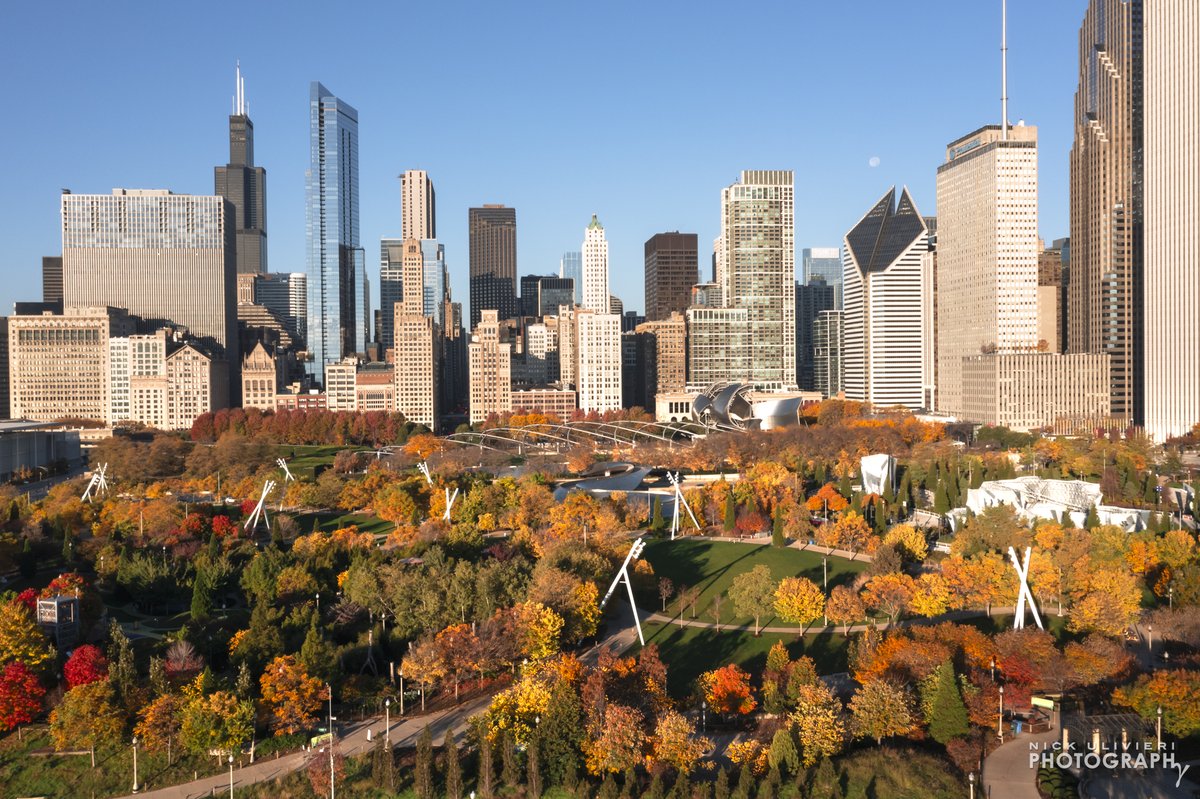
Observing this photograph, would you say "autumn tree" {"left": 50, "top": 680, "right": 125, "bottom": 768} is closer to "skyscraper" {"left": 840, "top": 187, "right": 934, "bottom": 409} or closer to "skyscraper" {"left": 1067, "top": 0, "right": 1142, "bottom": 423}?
"skyscraper" {"left": 1067, "top": 0, "right": 1142, "bottom": 423}

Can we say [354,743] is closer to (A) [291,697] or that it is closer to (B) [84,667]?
(A) [291,697]

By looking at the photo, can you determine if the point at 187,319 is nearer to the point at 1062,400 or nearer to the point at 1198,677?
the point at 1062,400

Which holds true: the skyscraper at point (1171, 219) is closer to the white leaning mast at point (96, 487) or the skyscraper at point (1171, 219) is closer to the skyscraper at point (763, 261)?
the skyscraper at point (763, 261)

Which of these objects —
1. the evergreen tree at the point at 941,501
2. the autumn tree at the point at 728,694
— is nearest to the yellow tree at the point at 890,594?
the autumn tree at the point at 728,694

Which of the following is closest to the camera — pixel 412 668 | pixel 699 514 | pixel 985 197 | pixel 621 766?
pixel 621 766

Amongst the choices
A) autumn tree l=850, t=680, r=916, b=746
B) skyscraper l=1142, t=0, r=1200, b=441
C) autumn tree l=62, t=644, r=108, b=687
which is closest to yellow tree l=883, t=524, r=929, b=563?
autumn tree l=850, t=680, r=916, b=746

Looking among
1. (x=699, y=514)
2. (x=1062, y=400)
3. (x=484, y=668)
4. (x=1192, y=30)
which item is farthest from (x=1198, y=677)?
(x=1062, y=400)

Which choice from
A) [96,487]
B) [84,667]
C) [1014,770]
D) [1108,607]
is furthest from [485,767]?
[96,487]
